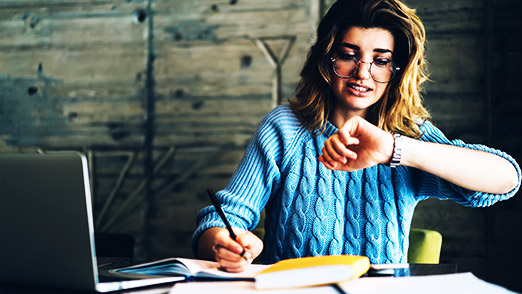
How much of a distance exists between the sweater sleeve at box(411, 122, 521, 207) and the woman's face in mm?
206

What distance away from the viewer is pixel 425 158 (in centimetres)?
107

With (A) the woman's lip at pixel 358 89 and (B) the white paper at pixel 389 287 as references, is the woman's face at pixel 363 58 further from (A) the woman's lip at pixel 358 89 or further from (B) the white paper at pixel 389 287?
(B) the white paper at pixel 389 287

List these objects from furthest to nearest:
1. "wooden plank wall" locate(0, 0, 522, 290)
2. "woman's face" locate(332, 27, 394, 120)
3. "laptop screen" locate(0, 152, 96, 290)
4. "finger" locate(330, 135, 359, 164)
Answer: "wooden plank wall" locate(0, 0, 522, 290)
"woman's face" locate(332, 27, 394, 120)
"finger" locate(330, 135, 359, 164)
"laptop screen" locate(0, 152, 96, 290)

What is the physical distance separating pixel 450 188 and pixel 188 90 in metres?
1.59

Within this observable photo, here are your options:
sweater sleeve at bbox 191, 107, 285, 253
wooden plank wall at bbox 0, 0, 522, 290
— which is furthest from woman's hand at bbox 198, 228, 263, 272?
wooden plank wall at bbox 0, 0, 522, 290

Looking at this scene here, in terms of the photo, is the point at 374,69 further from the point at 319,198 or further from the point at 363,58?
the point at 319,198

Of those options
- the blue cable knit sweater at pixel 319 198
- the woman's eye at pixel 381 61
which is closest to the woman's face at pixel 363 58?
the woman's eye at pixel 381 61

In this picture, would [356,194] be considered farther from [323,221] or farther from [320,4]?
[320,4]

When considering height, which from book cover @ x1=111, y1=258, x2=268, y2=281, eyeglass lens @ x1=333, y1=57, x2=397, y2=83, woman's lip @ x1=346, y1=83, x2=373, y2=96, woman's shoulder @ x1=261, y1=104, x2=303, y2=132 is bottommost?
book cover @ x1=111, y1=258, x2=268, y2=281

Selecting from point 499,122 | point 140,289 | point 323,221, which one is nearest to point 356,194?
point 323,221

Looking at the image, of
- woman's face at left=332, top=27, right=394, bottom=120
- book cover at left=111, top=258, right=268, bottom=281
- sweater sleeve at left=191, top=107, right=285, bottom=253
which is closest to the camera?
book cover at left=111, top=258, right=268, bottom=281

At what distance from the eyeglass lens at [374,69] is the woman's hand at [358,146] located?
34 centimetres

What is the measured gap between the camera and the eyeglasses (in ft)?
4.33

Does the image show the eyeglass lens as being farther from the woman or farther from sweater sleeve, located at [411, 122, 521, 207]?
sweater sleeve, located at [411, 122, 521, 207]
